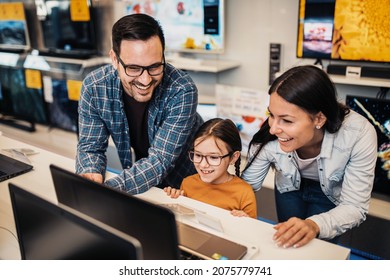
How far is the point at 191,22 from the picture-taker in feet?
8.92

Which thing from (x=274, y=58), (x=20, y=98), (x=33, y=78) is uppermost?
(x=274, y=58)

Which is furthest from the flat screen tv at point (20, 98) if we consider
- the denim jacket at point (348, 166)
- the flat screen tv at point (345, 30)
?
the denim jacket at point (348, 166)

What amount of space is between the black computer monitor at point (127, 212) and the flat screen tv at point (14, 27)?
3272 mm

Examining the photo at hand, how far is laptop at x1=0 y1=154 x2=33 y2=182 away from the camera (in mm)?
1477

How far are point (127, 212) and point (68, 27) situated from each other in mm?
3023

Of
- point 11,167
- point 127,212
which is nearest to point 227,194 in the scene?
point 127,212

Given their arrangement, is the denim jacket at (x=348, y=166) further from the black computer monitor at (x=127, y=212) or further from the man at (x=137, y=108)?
the black computer monitor at (x=127, y=212)

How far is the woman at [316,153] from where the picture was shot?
116 cm

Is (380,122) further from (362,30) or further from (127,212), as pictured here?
(127,212)

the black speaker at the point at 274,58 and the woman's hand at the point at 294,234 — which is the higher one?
the black speaker at the point at 274,58

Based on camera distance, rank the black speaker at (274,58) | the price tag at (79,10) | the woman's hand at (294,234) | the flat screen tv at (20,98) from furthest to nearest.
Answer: the flat screen tv at (20,98) → the price tag at (79,10) → the black speaker at (274,58) → the woman's hand at (294,234)

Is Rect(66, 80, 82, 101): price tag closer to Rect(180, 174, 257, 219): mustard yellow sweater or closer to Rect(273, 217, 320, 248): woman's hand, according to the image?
Rect(180, 174, 257, 219): mustard yellow sweater

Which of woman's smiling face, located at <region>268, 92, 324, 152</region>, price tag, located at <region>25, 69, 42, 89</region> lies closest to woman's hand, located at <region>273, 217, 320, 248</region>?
woman's smiling face, located at <region>268, 92, 324, 152</region>
